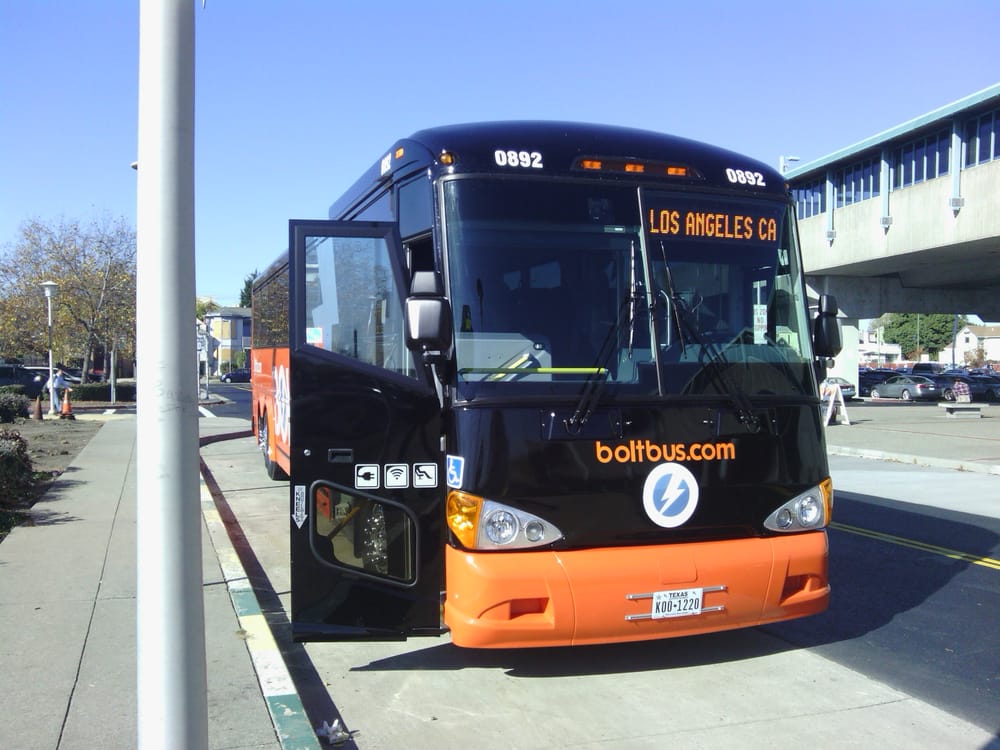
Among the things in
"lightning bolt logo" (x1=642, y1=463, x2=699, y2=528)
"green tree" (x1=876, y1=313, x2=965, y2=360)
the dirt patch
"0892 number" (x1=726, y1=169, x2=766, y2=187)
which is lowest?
the dirt patch

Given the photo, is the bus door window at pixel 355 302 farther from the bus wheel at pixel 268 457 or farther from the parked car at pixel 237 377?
the parked car at pixel 237 377

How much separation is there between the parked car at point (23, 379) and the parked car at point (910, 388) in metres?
40.8

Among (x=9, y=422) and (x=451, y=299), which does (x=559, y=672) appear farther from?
(x=9, y=422)

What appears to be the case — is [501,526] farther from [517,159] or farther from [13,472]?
[13,472]

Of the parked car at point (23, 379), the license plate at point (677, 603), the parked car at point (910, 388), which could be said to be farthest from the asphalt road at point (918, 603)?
the parked car at point (23, 379)

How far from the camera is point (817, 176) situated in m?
42.1

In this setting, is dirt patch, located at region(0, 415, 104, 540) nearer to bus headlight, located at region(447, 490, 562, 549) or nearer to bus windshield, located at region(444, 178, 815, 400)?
bus headlight, located at region(447, 490, 562, 549)

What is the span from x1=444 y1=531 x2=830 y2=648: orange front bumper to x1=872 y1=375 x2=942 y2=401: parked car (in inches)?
1755

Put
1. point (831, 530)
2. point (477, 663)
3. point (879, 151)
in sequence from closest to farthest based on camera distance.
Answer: point (477, 663)
point (831, 530)
point (879, 151)

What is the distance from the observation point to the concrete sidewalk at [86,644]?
445 centimetres

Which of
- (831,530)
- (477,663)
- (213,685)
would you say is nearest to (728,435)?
(477,663)

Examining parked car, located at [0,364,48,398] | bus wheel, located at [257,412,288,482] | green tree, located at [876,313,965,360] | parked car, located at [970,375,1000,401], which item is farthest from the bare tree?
green tree, located at [876,313,965,360]

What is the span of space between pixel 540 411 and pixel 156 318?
243 cm

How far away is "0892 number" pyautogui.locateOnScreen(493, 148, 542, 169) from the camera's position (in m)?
5.28
